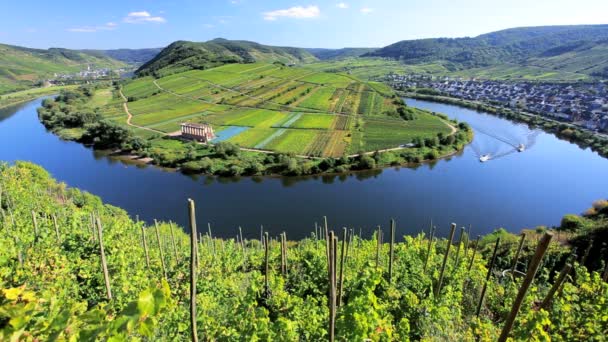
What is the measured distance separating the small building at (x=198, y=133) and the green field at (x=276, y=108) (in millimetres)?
4272

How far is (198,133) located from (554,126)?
72988mm

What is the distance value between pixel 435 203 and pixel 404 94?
3499 inches

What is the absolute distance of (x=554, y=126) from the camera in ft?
240

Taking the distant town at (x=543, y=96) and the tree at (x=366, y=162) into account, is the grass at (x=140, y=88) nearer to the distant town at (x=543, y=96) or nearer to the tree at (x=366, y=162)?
the tree at (x=366, y=162)

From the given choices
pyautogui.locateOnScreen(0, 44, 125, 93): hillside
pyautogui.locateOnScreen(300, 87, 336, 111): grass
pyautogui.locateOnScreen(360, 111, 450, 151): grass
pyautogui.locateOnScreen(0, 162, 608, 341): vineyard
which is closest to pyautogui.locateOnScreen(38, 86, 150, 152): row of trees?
pyautogui.locateOnScreen(360, 111, 450, 151): grass

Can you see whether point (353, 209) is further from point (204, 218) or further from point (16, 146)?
point (16, 146)

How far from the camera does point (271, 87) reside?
337 feet

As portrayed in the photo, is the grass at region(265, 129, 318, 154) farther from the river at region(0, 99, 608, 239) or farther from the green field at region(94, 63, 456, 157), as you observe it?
the river at region(0, 99, 608, 239)

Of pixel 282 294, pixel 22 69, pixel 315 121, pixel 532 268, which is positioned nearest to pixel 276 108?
pixel 315 121

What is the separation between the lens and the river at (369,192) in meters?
35.8

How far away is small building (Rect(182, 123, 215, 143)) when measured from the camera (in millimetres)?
59134

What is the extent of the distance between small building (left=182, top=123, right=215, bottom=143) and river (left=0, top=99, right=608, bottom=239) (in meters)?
12.0

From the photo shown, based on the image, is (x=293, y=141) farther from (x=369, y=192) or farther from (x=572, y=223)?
(x=572, y=223)

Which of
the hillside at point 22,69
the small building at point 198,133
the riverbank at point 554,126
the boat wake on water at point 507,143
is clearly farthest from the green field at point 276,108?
the hillside at point 22,69
